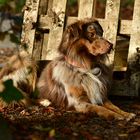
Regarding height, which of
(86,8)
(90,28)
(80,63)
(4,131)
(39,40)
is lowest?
(4,131)

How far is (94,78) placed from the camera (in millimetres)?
6211

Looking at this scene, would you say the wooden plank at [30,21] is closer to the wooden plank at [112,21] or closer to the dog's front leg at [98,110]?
the wooden plank at [112,21]

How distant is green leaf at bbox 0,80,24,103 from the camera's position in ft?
8.36

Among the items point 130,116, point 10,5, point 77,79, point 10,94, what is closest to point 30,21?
point 77,79

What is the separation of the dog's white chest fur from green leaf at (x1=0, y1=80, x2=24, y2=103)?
11.5ft

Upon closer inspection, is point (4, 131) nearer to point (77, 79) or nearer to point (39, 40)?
point (77, 79)

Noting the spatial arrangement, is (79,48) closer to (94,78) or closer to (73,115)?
(94,78)

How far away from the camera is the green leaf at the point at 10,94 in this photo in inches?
100

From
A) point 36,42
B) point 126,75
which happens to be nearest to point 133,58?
point 126,75

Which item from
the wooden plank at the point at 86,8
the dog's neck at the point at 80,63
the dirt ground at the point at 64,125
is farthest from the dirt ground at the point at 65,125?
the wooden plank at the point at 86,8

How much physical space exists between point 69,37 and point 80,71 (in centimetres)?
42

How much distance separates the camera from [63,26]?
6.93m

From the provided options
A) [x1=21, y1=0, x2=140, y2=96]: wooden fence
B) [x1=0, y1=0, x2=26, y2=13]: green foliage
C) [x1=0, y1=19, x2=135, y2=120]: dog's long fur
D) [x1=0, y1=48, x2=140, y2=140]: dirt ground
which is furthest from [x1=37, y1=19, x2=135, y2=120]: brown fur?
[x1=0, y1=0, x2=26, y2=13]: green foliage

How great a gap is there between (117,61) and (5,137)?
3.74 meters
